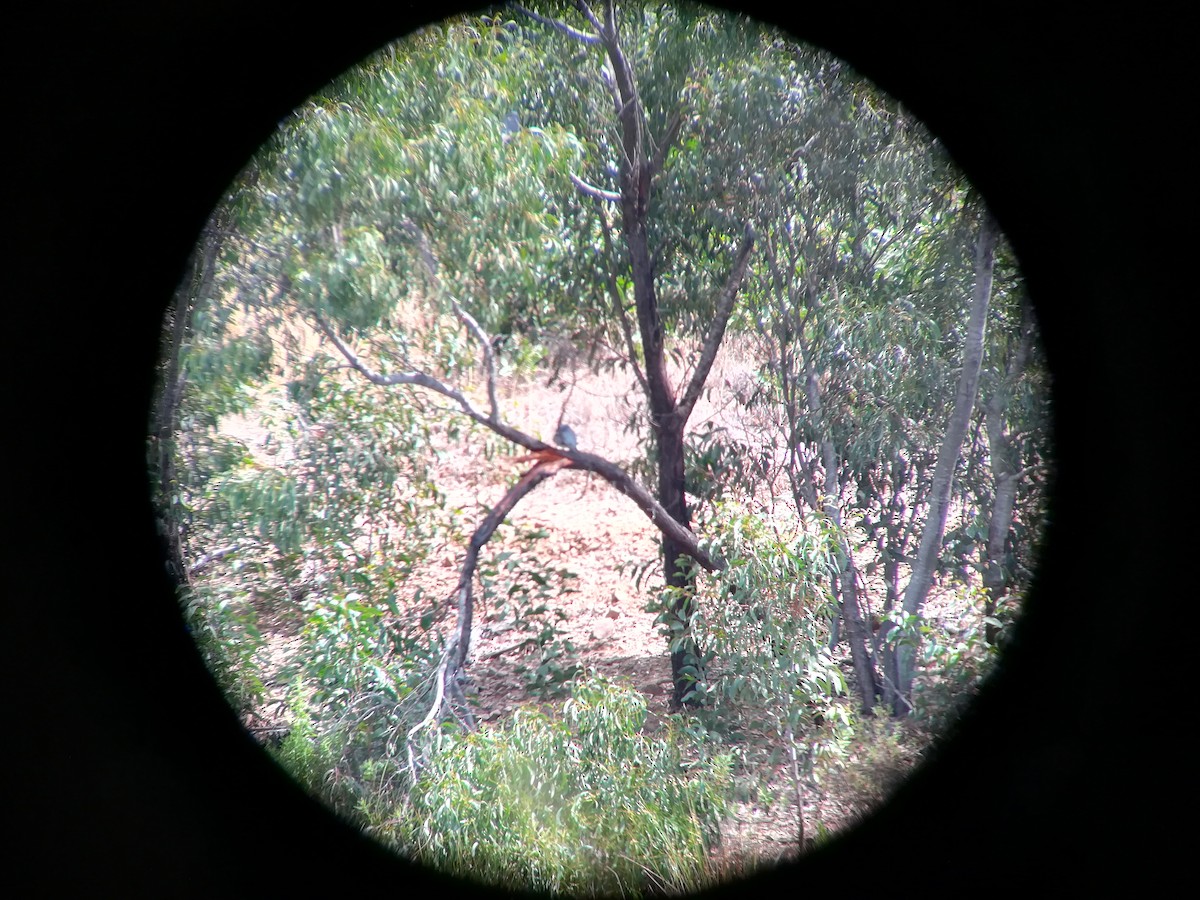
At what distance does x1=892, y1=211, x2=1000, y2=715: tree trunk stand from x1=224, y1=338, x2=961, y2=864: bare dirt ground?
15 cm

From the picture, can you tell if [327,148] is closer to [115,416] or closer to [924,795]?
[115,416]

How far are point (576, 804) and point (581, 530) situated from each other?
86.2 inches

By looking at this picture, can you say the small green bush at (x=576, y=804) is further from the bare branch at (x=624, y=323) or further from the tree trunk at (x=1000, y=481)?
the bare branch at (x=624, y=323)

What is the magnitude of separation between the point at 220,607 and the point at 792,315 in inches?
110

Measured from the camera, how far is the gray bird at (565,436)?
14.4ft

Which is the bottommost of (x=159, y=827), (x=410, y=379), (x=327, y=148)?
(x=159, y=827)

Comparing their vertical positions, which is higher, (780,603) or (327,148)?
(327,148)

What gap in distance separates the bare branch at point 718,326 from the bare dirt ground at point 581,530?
0.15m

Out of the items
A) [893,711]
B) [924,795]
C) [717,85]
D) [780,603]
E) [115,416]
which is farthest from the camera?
[717,85]

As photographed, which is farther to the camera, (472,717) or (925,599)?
(472,717)

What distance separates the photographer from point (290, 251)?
345 cm

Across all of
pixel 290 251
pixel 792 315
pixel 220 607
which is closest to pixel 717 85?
pixel 792 315

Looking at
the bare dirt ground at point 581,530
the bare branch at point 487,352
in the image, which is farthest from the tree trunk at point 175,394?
the bare branch at point 487,352

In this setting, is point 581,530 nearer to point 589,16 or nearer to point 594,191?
point 594,191
